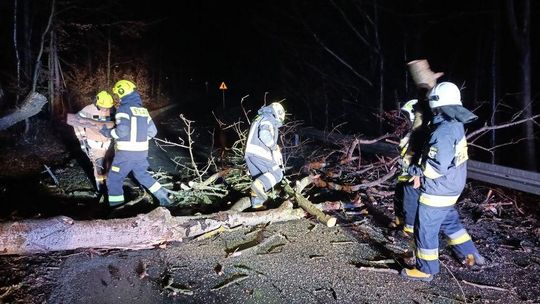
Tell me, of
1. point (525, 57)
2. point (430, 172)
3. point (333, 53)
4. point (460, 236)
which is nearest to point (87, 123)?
point (430, 172)

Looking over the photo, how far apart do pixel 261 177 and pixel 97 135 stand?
2474 mm

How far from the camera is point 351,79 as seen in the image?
17.8 metres

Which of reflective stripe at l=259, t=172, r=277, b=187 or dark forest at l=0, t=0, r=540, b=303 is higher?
reflective stripe at l=259, t=172, r=277, b=187

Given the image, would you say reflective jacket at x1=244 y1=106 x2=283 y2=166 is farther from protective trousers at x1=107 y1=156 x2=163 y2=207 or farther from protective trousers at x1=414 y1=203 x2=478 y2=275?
protective trousers at x1=414 y1=203 x2=478 y2=275

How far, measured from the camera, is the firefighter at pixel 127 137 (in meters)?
4.70

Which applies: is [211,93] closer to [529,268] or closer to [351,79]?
[351,79]

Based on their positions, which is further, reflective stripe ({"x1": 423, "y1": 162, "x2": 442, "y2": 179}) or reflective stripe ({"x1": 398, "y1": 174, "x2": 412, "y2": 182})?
reflective stripe ({"x1": 398, "y1": 174, "x2": 412, "y2": 182})

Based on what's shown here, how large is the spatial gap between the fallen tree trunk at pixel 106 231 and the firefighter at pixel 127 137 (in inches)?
41.8

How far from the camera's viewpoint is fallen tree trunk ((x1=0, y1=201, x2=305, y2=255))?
3559 millimetres

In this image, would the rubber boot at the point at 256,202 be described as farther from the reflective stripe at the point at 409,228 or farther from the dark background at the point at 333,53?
the dark background at the point at 333,53

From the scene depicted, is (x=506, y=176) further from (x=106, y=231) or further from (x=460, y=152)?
(x=106, y=231)

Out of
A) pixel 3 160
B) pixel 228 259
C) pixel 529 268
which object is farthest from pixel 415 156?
pixel 3 160

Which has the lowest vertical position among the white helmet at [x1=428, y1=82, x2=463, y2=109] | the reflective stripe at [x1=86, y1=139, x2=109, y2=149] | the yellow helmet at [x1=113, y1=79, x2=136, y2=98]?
the reflective stripe at [x1=86, y1=139, x2=109, y2=149]

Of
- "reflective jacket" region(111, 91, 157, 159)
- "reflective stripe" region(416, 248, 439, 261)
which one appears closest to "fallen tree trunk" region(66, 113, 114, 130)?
"reflective jacket" region(111, 91, 157, 159)
